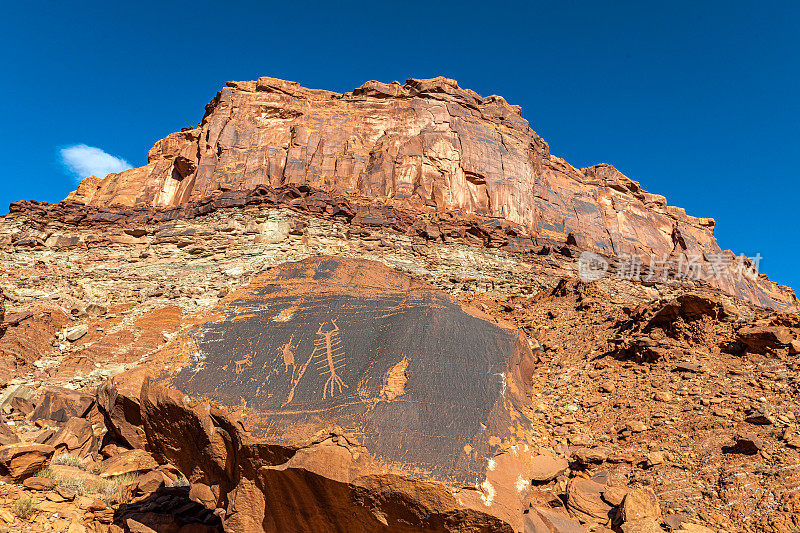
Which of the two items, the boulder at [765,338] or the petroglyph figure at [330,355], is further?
the boulder at [765,338]

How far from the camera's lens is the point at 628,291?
23.4 m

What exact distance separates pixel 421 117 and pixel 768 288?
146 feet

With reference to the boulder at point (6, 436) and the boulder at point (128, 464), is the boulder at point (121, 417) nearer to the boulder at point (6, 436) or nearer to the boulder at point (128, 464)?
the boulder at point (128, 464)

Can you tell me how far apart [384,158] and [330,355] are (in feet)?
96.7

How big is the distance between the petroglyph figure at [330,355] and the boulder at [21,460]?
351cm

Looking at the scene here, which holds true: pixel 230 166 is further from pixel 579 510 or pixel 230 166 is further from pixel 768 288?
pixel 768 288

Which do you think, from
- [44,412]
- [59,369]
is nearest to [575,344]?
[44,412]

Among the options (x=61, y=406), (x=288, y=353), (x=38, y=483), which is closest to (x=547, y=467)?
(x=288, y=353)

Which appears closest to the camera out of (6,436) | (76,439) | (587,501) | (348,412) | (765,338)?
(348,412)

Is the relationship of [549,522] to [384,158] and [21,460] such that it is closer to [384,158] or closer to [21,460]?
[21,460]

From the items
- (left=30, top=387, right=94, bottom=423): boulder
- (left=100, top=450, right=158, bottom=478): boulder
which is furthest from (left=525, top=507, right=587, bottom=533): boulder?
(left=30, top=387, right=94, bottom=423): boulder

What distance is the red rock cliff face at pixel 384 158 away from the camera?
101 ft

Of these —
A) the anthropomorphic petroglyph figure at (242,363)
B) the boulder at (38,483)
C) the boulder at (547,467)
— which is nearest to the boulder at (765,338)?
the boulder at (547,467)

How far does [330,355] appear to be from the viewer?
4.09 m
